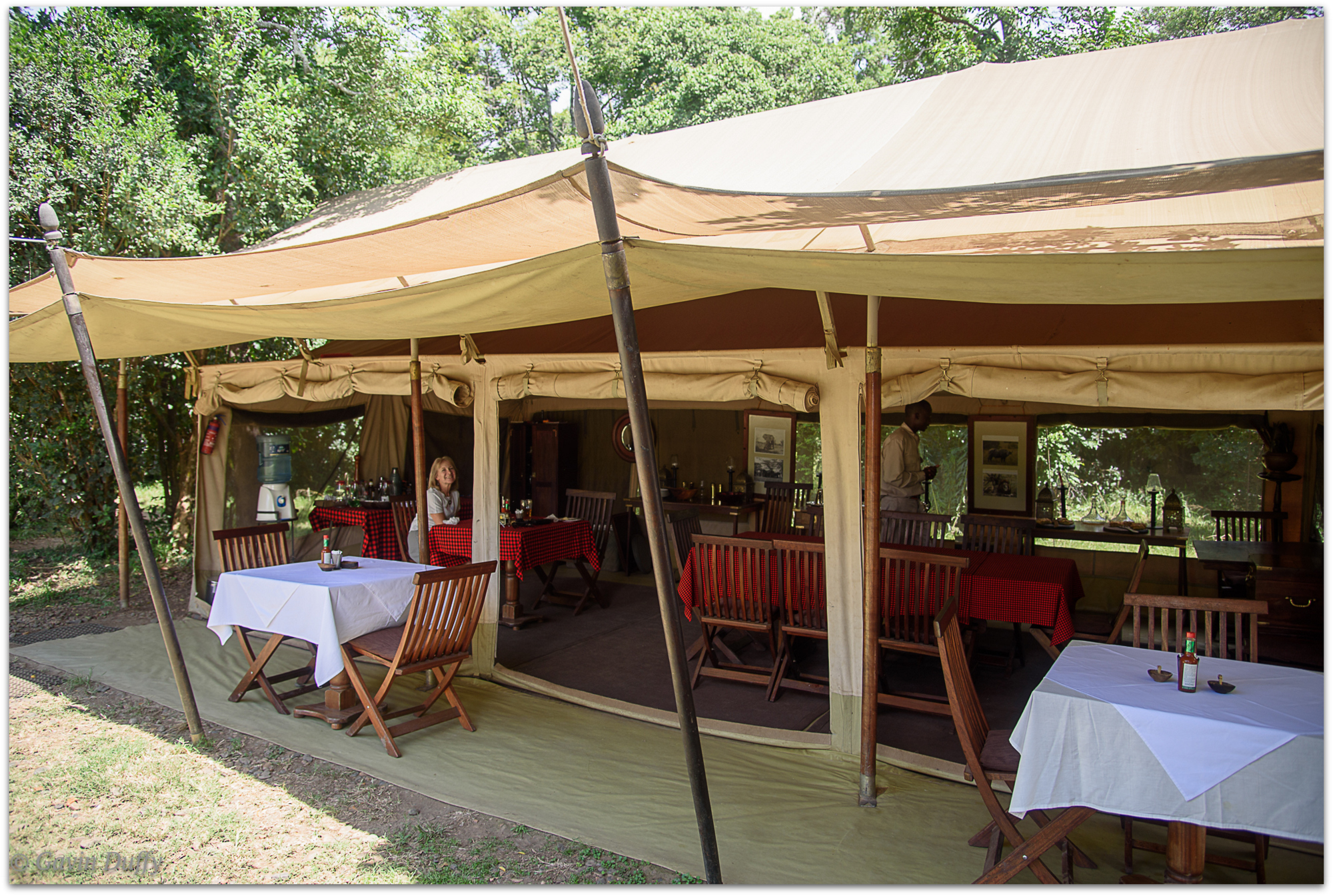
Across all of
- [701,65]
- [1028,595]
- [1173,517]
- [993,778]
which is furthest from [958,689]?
[701,65]

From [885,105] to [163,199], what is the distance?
6432 mm

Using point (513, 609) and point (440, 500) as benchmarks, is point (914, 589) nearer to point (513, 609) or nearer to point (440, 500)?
point (513, 609)

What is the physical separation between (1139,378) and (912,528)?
7.92 feet

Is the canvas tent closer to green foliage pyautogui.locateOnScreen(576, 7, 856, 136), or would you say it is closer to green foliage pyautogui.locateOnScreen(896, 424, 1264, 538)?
green foliage pyautogui.locateOnScreen(896, 424, 1264, 538)

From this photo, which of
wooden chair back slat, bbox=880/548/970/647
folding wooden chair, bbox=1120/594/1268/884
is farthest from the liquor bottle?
wooden chair back slat, bbox=880/548/970/647

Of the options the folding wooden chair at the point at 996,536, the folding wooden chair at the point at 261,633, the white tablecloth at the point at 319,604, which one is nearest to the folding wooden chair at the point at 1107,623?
the folding wooden chair at the point at 996,536

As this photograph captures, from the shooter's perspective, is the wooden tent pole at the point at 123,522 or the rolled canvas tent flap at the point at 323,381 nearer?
the rolled canvas tent flap at the point at 323,381

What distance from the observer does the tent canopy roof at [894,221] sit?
2400 millimetres

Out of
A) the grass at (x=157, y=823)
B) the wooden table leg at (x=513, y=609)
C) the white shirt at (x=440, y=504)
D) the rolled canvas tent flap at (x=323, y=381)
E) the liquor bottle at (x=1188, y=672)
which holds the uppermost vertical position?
the rolled canvas tent flap at (x=323, y=381)

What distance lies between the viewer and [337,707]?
455cm

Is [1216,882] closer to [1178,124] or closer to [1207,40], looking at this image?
[1178,124]

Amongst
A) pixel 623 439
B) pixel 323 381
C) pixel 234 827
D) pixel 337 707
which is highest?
pixel 323 381

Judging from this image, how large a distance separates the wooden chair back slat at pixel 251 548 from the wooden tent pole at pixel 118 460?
0.96 meters

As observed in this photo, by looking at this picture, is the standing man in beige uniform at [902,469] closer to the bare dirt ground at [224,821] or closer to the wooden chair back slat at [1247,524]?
the wooden chair back slat at [1247,524]
